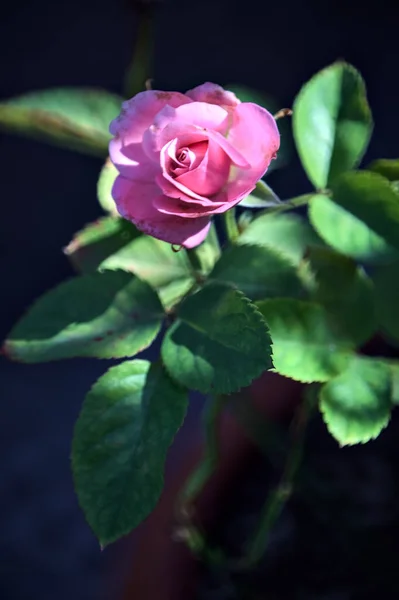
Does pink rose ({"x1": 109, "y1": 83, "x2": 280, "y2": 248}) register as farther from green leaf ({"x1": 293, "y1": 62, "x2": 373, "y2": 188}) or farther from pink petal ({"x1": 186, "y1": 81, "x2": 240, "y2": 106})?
green leaf ({"x1": 293, "y1": 62, "x2": 373, "y2": 188})

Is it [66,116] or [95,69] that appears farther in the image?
[95,69]

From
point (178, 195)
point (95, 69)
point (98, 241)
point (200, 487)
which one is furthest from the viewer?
point (95, 69)

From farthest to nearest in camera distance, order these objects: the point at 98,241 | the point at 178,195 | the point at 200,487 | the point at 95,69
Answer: the point at 95,69
the point at 200,487
the point at 98,241
the point at 178,195

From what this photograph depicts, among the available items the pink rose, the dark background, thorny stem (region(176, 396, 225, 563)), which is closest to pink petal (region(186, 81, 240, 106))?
the pink rose

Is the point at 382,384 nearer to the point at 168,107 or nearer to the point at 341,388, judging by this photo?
the point at 341,388

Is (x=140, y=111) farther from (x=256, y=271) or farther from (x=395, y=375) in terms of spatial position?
(x=395, y=375)

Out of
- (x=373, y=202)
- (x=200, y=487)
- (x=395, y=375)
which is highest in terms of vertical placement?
(x=373, y=202)

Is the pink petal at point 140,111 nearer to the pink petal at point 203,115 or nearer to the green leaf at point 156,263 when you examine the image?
the pink petal at point 203,115

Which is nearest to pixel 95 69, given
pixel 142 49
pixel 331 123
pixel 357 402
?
pixel 142 49
